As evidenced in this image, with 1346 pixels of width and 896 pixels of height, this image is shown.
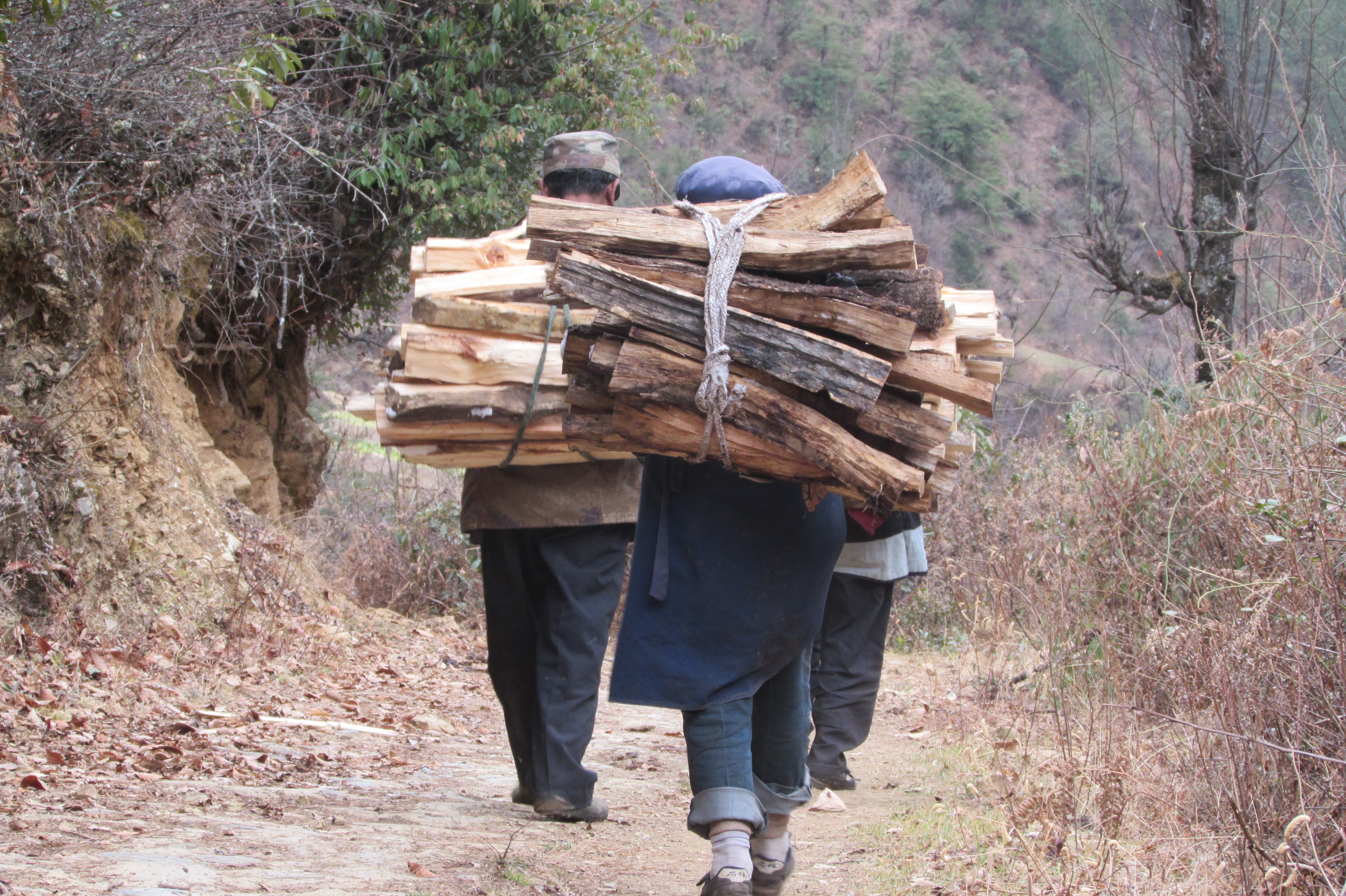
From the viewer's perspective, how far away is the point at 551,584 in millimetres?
3678

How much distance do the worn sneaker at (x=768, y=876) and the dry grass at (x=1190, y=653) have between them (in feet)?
1.42

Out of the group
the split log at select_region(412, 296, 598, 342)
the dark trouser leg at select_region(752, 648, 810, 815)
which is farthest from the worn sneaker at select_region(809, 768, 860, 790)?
the split log at select_region(412, 296, 598, 342)

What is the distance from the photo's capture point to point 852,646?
4.29 m

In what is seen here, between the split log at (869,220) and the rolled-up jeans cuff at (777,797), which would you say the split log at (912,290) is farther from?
the rolled-up jeans cuff at (777,797)

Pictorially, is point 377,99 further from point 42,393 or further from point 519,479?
point 519,479

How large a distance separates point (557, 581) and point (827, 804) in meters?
1.29

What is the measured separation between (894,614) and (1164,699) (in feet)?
15.1

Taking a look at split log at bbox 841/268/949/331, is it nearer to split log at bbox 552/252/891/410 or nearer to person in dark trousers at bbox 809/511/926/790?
split log at bbox 552/252/891/410

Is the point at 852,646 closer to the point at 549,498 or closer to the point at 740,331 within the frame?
the point at 549,498

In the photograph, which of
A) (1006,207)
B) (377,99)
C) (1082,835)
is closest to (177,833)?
(1082,835)

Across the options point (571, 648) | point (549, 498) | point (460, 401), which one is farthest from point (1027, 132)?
point (460, 401)

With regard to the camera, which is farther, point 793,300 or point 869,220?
point 869,220

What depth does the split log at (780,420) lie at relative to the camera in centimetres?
233

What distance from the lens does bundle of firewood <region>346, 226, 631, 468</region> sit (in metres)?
3.15
